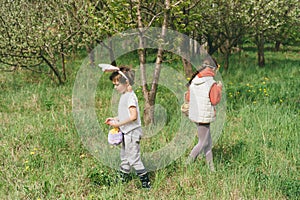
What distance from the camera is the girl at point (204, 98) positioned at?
4.15 meters

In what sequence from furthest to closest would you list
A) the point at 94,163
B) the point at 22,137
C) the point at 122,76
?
the point at 22,137 < the point at 94,163 < the point at 122,76

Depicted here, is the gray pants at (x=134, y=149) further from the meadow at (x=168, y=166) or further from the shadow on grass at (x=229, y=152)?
the shadow on grass at (x=229, y=152)

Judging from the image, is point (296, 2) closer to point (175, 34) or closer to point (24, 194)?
point (175, 34)

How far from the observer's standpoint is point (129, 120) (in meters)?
3.75

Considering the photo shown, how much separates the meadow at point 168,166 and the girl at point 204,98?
40 cm

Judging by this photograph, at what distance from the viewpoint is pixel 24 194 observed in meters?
3.78

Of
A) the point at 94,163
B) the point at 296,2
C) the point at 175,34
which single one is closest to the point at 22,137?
the point at 94,163

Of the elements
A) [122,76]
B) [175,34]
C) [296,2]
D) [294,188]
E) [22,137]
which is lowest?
[294,188]

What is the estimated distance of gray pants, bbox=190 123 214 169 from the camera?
4.31 meters

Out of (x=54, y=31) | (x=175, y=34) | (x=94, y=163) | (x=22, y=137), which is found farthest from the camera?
(x=54, y=31)

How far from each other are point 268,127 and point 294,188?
2022 mm

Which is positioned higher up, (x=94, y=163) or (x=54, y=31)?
(x=54, y=31)

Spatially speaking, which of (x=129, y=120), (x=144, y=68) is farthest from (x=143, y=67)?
(x=129, y=120)

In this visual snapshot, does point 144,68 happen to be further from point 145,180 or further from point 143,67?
point 145,180
